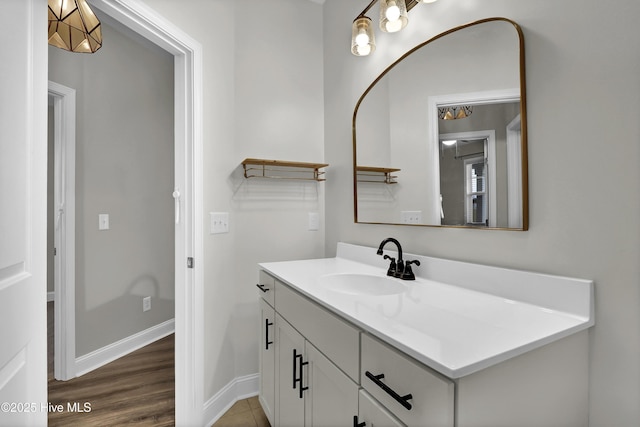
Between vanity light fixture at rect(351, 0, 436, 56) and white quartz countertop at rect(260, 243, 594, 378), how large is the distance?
107 cm

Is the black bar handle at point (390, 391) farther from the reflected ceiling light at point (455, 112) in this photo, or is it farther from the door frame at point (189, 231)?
the door frame at point (189, 231)

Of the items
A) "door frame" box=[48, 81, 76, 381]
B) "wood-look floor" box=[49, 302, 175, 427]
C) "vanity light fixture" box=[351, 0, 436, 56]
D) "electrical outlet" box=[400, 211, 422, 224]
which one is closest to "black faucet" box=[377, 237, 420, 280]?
"electrical outlet" box=[400, 211, 422, 224]

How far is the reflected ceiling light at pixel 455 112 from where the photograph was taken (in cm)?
125

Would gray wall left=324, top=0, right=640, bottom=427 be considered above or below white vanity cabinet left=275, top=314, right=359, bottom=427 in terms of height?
above

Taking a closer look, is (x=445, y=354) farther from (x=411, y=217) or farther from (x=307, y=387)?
(x=411, y=217)

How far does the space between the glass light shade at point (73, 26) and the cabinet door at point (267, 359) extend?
1660 millimetres

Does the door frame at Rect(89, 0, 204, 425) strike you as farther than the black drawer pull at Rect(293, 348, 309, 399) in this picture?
Yes

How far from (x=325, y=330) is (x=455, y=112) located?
3.32 feet

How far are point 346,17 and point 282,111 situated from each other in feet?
2.30

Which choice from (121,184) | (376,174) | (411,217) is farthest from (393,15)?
(121,184)

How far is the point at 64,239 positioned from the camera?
6.89 ft

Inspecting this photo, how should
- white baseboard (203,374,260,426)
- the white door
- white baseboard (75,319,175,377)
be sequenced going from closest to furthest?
the white door
white baseboard (203,374,260,426)
white baseboard (75,319,175,377)

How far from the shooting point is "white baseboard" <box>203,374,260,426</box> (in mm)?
1696

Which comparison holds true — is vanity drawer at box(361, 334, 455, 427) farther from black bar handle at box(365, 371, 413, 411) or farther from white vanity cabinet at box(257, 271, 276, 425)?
white vanity cabinet at box(257, 271, 276, 425)
